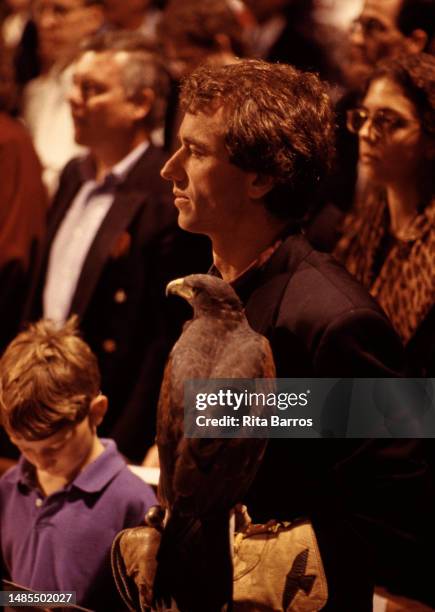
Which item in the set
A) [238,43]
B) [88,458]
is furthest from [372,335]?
[238,43]

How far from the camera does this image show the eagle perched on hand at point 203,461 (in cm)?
136

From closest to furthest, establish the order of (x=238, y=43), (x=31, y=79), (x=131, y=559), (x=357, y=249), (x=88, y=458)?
(x=131, y=559)
(x=88, y=458)
(x=357, y=249)
(x=238, y=43)
(x=31, y=79)

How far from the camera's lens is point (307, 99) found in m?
1.54

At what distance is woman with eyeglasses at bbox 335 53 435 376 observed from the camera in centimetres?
202

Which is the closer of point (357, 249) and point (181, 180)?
point (181, 180)

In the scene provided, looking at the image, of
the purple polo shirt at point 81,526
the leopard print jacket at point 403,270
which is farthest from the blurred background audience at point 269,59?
the purple polo shirt at point 81,526

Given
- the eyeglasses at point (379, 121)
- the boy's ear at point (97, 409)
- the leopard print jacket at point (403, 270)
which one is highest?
the eyeglasses at point (379, 121)

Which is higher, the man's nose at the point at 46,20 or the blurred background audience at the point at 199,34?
the blurred background audience at the point at 199,34

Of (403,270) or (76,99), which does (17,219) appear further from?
(403,270)

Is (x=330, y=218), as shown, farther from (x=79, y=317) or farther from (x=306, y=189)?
(x=306, y=189)

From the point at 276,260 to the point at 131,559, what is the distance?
479 millimetres

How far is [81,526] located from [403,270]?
2.61 ft

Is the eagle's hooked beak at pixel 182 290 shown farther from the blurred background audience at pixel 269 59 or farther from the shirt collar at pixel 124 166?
the shirt collar at pixel 124 166

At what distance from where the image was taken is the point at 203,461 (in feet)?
4.43
